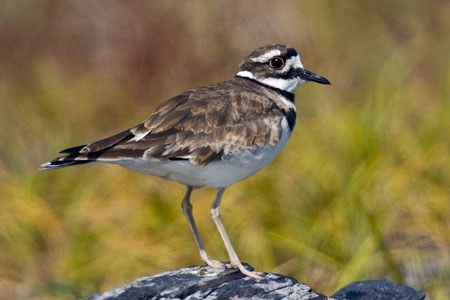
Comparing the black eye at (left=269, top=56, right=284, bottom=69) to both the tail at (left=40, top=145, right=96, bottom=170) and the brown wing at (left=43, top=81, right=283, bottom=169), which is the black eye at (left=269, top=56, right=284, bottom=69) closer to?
the brown wing at (left=43, top=81, right=283, bottom=169)

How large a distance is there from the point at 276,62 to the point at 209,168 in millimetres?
1167

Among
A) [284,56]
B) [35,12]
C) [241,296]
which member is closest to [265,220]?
[284,56]

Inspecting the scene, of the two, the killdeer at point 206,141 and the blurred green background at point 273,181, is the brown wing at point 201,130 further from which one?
the blurred green background at point 273,181

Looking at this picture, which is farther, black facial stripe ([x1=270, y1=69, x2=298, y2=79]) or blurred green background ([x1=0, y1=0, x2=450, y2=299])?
blurred green background ([x1=0, y1=0, x2=450, y2=299])

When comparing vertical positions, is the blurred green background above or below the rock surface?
above

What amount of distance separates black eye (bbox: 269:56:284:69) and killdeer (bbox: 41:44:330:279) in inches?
11.0

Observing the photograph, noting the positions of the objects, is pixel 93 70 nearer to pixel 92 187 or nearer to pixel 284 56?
pixel 92 187

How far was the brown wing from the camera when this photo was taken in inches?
198

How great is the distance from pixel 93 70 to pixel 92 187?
3499 millimetres

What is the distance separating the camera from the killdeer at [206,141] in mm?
5023

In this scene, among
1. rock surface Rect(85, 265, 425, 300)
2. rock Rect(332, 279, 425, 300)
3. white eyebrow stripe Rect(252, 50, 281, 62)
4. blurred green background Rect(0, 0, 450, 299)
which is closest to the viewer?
rock surface Rect(85, 265, 425, 300)

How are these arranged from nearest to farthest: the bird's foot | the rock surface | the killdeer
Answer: the rock surface, the killdeer, the bird's foot

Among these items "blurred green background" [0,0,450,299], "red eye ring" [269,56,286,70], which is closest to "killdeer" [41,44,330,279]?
"red eye ring" [269,56,286,70]

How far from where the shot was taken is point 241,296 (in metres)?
4.88
